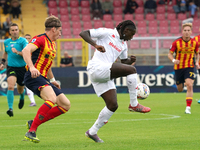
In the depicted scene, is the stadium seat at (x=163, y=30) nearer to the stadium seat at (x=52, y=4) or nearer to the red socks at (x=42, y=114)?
the stadium seat at (x=52, y=4)

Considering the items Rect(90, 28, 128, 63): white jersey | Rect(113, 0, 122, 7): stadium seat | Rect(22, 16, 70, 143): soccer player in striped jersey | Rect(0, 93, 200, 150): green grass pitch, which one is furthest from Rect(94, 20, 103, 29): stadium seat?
Result: Rect(90, 28, 128, 63): white jersey

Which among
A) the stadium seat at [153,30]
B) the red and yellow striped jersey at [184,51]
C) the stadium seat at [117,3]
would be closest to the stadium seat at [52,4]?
the stadium seat at [117,3]

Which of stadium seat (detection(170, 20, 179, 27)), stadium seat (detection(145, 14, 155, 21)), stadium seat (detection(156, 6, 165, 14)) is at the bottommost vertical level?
stadium seat (detection(170, 20, 179, 27))

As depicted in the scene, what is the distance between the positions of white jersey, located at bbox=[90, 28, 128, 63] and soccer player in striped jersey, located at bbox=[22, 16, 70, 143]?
2.22 feet

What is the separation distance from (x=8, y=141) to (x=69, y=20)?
2144 centimetres

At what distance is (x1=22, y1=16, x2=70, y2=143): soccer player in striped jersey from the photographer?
6039 mm

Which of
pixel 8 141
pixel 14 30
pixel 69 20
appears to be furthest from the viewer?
pixel 69 20

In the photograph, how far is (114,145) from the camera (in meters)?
5.90

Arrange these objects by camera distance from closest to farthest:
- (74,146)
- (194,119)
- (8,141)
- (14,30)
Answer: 1. (74,146)
2. (8,141)
3. (194,119)
4. (14,30)

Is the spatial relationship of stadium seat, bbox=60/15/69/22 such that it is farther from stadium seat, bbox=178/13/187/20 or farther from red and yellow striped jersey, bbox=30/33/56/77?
red and yellow striped jersey, bbox=30/33/56/77

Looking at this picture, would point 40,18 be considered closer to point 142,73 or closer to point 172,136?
point 142,73

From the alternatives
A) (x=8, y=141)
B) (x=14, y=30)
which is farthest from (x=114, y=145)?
(x=14, y=30)

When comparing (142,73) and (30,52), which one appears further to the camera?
(142,73)

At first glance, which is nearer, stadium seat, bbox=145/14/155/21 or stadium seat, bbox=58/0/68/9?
stadium seat, bbox=145/14/155/21
